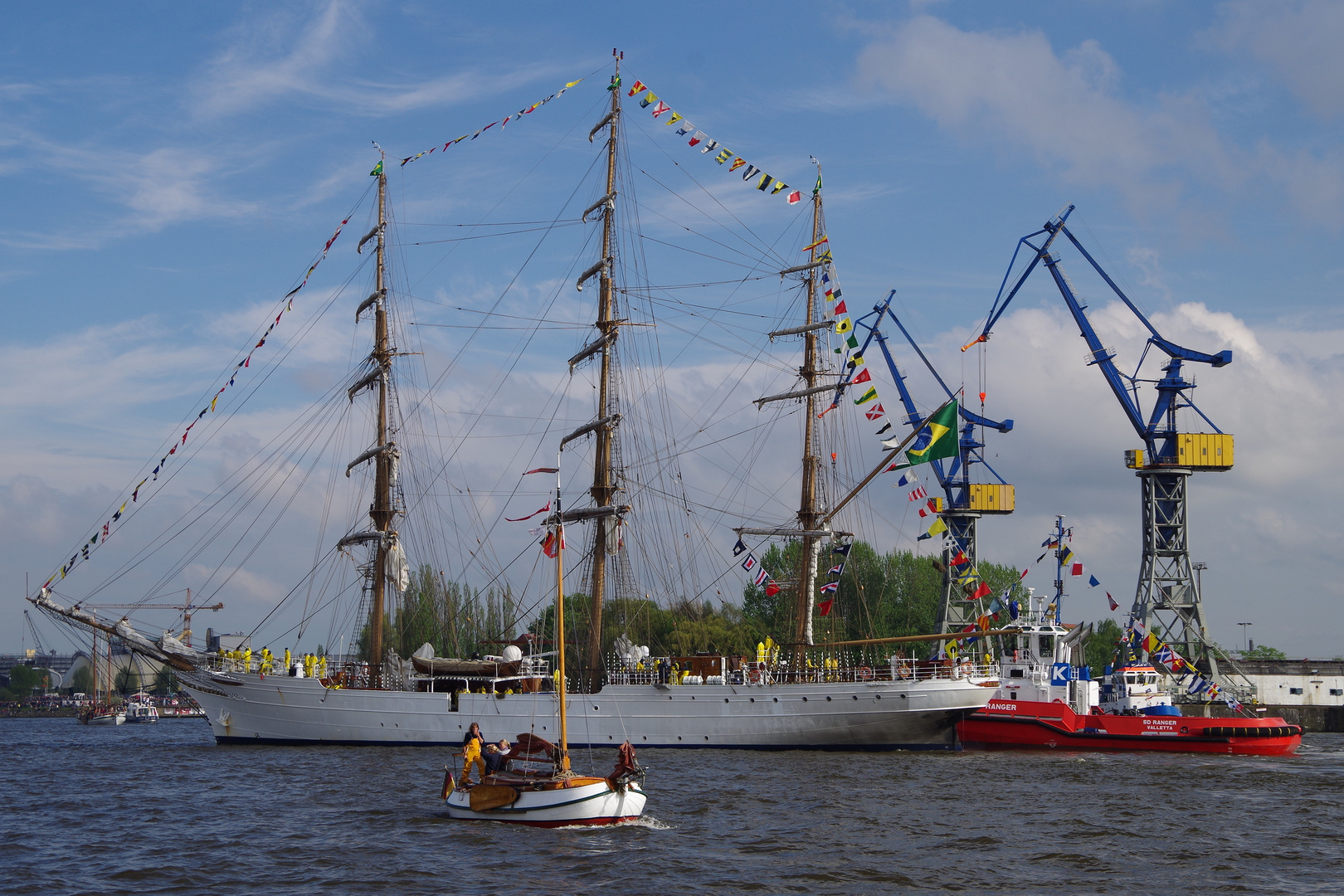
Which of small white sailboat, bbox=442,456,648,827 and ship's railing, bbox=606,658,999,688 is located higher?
ship's railing, bbox=606,658,999,688

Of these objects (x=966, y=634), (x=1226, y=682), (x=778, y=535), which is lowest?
(x=1226, y=682)

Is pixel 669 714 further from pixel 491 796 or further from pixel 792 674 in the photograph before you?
pixel 491 796

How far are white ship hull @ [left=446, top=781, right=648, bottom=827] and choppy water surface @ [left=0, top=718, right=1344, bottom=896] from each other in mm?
386

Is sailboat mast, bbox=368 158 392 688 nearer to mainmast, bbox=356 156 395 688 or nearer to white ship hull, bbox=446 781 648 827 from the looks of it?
mainmast, bbox=356 156 395 688

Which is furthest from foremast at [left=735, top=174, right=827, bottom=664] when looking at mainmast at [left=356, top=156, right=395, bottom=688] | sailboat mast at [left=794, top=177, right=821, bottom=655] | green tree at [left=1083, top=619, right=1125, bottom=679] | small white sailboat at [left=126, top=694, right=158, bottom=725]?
small white sailboat at [left=126, top=694, right=158, bottom=725]

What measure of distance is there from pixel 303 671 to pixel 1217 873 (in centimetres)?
4535

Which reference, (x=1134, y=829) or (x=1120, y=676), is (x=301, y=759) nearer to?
(x=1134, y=829)

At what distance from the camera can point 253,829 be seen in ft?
106

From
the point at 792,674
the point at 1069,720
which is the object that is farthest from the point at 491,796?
the point at 1069,720

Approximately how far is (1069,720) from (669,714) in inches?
777

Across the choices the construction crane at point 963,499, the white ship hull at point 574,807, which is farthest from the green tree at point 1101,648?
the white ship hull at point 574,807

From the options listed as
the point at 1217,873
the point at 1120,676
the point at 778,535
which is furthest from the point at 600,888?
the point at 1120,676

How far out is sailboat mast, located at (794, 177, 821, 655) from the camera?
2537 inches

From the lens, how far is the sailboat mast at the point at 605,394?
6394 cm
